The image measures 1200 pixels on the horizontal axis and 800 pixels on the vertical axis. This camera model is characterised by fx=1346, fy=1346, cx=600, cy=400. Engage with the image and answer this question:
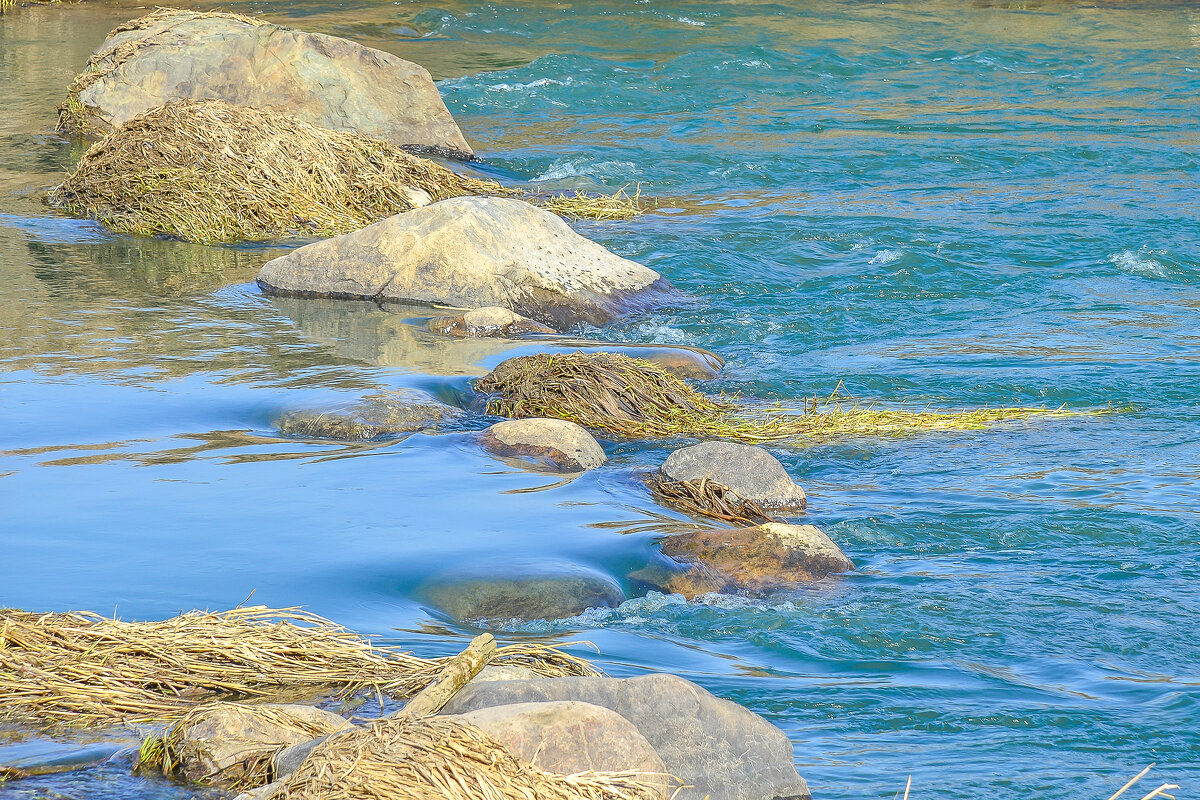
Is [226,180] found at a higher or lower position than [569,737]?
higher

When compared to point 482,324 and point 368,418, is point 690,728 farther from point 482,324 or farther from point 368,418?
point 482,324

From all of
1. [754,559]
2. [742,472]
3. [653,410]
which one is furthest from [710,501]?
[653,410]

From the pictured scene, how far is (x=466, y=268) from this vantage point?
10625 mm

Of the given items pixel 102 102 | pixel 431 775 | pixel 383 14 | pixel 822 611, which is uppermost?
pixel 383 14

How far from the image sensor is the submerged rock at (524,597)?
5.41 m

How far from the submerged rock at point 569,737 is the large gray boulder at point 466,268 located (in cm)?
732

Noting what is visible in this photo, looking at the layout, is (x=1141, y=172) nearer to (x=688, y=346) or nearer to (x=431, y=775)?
(x=688, y=346)

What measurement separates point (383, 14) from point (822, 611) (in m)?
24.6

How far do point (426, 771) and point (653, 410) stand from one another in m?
5.39

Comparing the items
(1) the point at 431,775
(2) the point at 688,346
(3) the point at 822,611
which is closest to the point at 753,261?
(2) the point at 688,346

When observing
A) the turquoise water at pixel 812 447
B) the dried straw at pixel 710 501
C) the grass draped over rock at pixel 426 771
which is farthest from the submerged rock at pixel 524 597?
the grass draped over rock at pixel 426 771

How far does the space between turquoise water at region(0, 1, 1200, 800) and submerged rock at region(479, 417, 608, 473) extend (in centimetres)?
16

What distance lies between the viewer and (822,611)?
549cm

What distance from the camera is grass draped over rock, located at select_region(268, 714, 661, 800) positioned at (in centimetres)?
297
